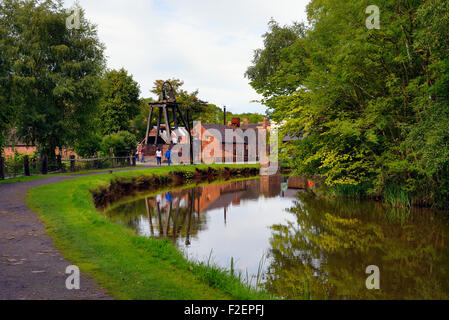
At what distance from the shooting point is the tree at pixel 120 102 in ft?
192

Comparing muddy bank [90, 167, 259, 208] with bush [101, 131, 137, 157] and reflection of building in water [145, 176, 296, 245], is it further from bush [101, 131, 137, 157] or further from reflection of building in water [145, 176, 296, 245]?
bush [101, 131, 137, 157]

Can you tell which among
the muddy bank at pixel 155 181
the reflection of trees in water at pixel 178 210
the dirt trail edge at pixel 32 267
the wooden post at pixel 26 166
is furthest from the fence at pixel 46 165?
the dirt trail edge at pixel 32 267

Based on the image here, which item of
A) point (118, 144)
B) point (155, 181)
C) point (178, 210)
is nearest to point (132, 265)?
point (178, 210)

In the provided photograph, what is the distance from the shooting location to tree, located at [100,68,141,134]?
58375 mm

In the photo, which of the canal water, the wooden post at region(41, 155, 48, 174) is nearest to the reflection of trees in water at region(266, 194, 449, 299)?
the canal water

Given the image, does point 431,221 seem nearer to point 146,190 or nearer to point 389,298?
point 389,298

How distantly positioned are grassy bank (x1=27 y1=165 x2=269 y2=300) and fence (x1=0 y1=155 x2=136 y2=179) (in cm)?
1474

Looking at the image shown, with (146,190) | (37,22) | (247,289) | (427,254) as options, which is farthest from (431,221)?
(37,22)

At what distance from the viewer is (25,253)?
23.3 ft

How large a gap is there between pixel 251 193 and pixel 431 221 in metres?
13.7

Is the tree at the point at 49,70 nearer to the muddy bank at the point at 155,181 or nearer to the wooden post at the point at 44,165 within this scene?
the wooden post at the point at 44,165

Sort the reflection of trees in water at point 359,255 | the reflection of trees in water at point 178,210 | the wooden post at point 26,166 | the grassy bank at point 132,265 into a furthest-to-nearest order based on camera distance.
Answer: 1. the wooden post at point 26,166
2. the reflection of trees in water at point 178,210
3. the reflection of trees in water at point 359,255
4. the grassy bank at point 132,265

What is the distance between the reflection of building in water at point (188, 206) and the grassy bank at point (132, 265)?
10.5 ft

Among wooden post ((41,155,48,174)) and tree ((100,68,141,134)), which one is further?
tree ((100,68,141,134))
